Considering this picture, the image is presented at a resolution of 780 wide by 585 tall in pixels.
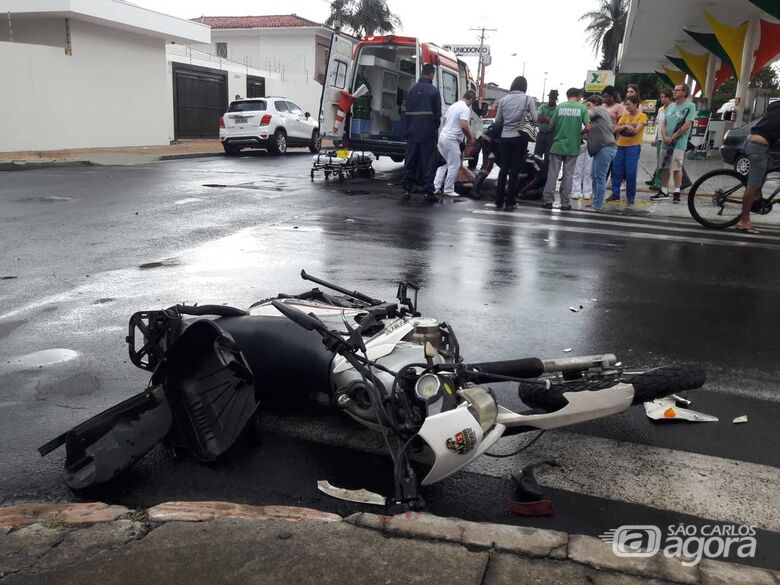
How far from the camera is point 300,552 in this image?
2.43 metres

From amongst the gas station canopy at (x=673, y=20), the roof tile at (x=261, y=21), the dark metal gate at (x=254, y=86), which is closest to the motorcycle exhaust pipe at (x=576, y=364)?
the gas station canopy at (x=673, y=20)

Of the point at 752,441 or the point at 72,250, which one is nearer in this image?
the point at 752,441

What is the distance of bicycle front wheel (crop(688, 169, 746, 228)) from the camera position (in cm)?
971

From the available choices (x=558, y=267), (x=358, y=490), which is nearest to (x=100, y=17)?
(x=558, y=267)

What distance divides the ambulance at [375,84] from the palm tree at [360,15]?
Answer: 125 ft

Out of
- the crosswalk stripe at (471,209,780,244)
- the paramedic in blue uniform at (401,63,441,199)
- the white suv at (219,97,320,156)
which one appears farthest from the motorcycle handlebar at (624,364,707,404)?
the white suv at (219,97,320,156)

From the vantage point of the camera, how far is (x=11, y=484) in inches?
116

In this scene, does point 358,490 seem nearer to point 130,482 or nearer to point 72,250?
point 130,482

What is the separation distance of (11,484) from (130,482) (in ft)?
1.60

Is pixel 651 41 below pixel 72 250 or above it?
above

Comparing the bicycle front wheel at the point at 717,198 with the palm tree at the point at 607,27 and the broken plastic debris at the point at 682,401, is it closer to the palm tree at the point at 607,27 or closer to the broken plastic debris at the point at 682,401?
the broken plastic debris at the point at 682,401

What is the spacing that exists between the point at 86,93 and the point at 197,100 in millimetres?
7987

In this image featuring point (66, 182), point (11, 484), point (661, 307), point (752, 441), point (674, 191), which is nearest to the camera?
point (11, 484)

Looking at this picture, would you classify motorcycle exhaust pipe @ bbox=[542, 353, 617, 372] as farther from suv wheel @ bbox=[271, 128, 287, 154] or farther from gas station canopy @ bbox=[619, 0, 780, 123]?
suv wheel @ bbox=[271, 128, 287, 154]
